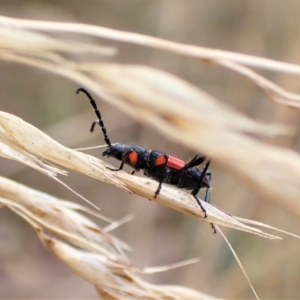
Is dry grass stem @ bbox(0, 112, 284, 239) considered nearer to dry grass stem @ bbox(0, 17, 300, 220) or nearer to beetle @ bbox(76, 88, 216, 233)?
dry grass stem @ bbox(0, 17, 300, 220)

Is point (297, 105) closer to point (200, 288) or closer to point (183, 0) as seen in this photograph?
point (200, 288)

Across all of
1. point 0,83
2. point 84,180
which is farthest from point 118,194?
point 0,83

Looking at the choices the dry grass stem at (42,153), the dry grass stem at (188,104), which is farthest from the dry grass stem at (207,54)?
the dry grass stem at (42,153)

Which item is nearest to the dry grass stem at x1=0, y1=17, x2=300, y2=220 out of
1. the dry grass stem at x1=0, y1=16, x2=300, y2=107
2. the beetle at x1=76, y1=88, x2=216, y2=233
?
the dry grass stem at x1=0, y1=16, x2=300, y2=107

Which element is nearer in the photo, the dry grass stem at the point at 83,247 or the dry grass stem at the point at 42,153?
the dry grass stem at the point at 42,153

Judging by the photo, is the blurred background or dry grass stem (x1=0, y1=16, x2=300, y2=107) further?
the blurred background

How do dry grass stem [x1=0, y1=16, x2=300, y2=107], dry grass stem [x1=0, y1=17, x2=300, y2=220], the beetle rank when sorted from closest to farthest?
dry grass stem [x1=0, y1=17, x2=300, y2=220], dry grass stem [x1=0, y1=16, x2=300, y2=107], the beetle

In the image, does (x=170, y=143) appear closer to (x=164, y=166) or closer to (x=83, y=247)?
(x=164, y=166)

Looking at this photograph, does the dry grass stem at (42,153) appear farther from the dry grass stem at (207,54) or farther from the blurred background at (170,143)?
the blurred background at (170,143)

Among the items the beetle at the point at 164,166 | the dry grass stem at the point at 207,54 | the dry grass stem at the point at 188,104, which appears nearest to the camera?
the dry grass stem at the point at 188,104
